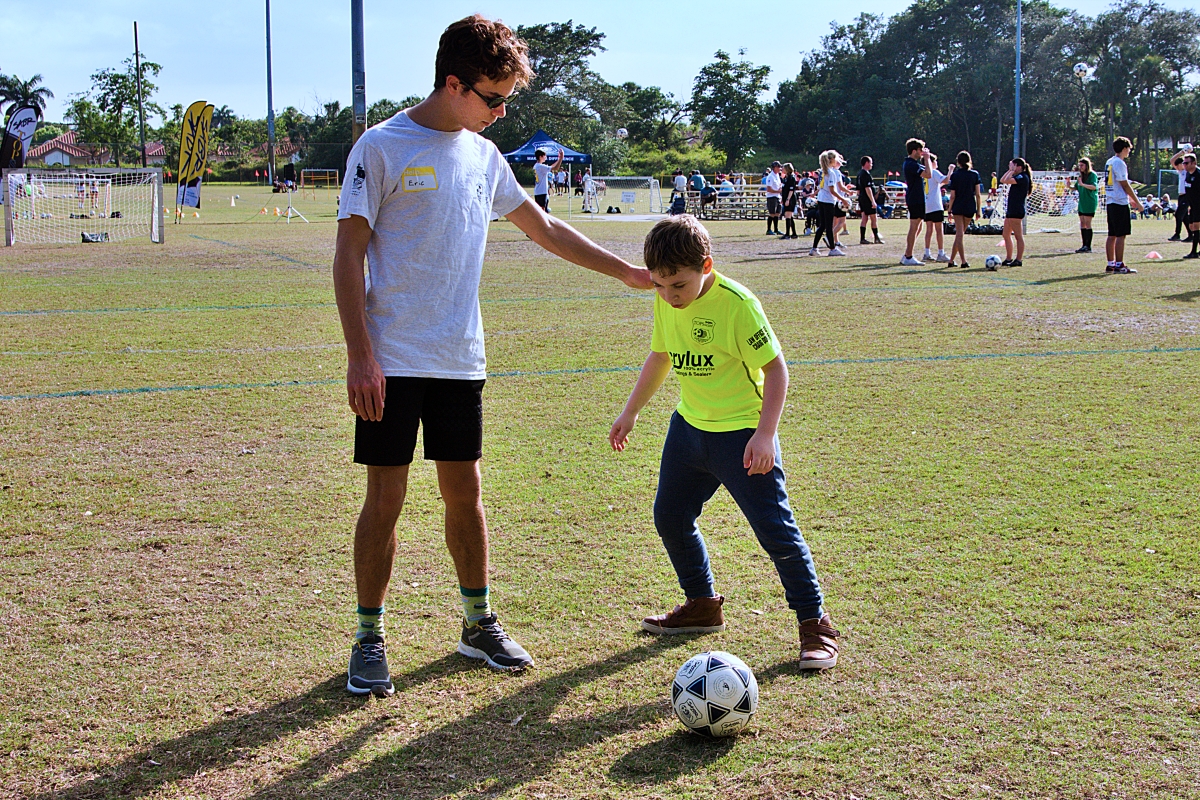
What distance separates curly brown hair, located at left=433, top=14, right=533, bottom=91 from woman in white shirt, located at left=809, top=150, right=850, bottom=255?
16.2 m

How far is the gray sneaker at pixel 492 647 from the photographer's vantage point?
3.51 metres

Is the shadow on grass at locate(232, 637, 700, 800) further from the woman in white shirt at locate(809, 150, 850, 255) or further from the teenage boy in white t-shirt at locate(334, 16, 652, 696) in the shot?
the woman in white shirt at locate(809, 150, 850, 255)

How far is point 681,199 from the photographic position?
38375 mm

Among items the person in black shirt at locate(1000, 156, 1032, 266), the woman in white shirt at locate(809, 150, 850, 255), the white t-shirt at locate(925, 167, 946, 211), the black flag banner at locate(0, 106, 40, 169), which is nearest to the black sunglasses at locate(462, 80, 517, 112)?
the white t-shirt at locate(925, 167, 946, 211)

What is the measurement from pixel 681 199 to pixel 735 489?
1410 inches

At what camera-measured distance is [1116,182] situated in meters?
16.1

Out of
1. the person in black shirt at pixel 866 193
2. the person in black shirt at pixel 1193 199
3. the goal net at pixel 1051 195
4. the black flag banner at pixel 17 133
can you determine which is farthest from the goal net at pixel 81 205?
the goal net at pixel 1051 195

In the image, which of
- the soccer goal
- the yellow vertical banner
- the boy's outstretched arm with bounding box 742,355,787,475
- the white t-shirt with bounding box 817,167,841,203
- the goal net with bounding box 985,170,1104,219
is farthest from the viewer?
the soccer goal

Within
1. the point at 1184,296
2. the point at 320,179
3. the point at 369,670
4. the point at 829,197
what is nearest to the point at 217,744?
the point at 369,670

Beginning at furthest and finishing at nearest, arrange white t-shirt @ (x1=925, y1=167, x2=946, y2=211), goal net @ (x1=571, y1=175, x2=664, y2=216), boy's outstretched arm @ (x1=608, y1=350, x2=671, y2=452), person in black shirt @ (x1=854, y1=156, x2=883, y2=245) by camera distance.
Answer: goal net @ (x1=571, y1=175, x2=664, y2=216) < person in black shirt @ (x1=854, y1=156, x2=883, y2=245) < white t-shirt @ (x1=925, y1=167, x2=946, y2=211) < boy's outstretched arm @ (x1=608, y1=350, x2=671, y2=452)

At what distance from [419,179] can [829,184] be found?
1677cm

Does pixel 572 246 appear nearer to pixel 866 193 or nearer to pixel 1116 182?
pixel 1116 182

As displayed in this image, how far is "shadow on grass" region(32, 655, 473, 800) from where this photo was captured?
280 cm

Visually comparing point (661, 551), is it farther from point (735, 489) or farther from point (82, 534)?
point (82, 534)
